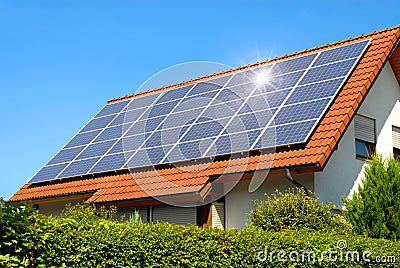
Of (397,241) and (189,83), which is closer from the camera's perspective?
(397,241)

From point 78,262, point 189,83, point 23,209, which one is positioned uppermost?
point 189,83

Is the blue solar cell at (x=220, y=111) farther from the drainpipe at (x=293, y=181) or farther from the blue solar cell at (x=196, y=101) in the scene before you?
the drainpipe at (x=293, y=181)

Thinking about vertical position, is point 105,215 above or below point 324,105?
below

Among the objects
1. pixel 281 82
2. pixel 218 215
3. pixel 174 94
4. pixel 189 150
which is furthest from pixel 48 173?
pixel 281 82

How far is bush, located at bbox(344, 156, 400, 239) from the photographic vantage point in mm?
14664

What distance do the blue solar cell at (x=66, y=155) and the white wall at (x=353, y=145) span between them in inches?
371

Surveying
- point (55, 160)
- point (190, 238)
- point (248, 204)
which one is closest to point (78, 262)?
point (190, 238)

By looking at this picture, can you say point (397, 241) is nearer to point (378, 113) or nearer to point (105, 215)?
point (378, 113)

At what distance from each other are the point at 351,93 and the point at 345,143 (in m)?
1.53

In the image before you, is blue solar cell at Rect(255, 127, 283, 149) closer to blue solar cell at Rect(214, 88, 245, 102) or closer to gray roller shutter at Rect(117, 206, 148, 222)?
blue solar cell at Rect(214, 88, 245, 102)

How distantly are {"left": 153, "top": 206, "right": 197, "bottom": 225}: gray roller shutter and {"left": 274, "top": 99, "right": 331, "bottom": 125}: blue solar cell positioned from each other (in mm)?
3435

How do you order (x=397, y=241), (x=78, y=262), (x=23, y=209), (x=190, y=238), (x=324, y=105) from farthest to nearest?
(x=324, y=105) → (x=397, y=241) → (x=190, y=238) → (x=78, y=262) → (x=23, y=209)

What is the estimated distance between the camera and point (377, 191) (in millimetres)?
14922

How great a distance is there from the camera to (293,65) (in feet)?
63.2
